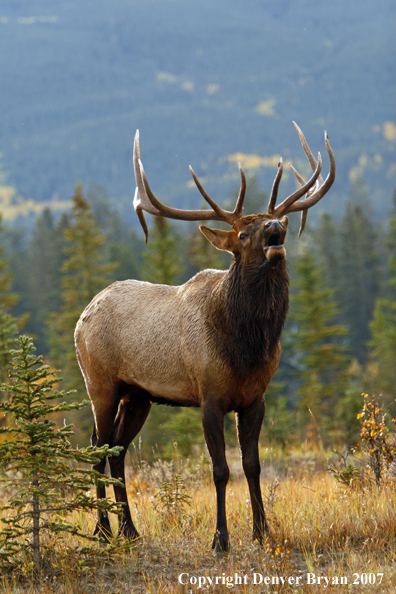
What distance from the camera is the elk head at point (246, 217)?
4.93 meters

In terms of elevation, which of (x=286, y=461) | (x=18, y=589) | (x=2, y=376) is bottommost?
(x=286, y=461)

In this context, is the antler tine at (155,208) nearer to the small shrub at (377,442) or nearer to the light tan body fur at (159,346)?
the light tan body fur at (159,346)

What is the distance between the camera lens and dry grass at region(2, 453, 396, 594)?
433 cm

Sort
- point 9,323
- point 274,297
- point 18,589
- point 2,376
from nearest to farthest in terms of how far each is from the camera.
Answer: point 18,589
point 274,297
point 2,376
point 9,323

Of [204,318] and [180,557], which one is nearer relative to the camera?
[180,557]

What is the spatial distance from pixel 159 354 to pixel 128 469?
174 inches

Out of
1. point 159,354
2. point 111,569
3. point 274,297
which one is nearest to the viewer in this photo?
point 111,569

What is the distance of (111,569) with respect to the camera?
4773 mm

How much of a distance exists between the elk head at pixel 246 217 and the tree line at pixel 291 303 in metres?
1.75

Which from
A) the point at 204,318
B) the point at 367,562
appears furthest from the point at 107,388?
the point at 367,562

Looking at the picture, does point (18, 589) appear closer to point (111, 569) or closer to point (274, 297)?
point (111, 569)

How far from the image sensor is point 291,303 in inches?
2203

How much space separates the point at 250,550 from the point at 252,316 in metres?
1.69

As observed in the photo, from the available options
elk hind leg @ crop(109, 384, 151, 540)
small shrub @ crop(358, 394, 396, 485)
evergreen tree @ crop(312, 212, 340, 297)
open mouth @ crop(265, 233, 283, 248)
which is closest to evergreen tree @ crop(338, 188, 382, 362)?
evergreen tree @ crop(312, 212, 340, 297)
